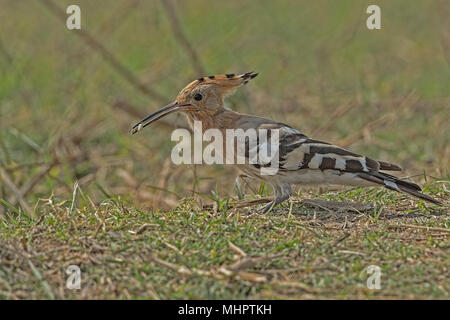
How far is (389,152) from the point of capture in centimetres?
705

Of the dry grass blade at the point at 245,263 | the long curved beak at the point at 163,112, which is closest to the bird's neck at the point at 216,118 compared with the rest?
the long curved beak at the point at 163,112

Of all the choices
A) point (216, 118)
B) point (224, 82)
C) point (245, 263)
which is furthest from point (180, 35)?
point (245, 263)

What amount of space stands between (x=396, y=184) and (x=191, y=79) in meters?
4.24

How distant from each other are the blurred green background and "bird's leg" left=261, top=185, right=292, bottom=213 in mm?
733

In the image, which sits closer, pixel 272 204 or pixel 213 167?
pixel 272 204

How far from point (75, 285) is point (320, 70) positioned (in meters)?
7.32

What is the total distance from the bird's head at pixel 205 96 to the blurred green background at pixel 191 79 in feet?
1.61

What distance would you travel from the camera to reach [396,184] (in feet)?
14.0

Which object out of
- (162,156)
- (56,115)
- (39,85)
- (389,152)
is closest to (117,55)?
(39,85)

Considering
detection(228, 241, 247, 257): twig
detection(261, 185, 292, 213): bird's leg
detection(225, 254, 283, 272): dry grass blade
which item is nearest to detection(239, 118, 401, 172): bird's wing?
detection(261, 185, 292, 213): bird's leg

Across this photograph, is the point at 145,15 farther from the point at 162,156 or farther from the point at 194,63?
the point at 162,156

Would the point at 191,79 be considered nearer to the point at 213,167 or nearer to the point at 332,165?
the point at 213,167

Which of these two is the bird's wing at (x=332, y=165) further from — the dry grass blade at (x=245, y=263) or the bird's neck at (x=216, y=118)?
the dry grass blade at (x=245, y=263)

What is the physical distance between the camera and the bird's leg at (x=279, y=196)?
14.0ft
